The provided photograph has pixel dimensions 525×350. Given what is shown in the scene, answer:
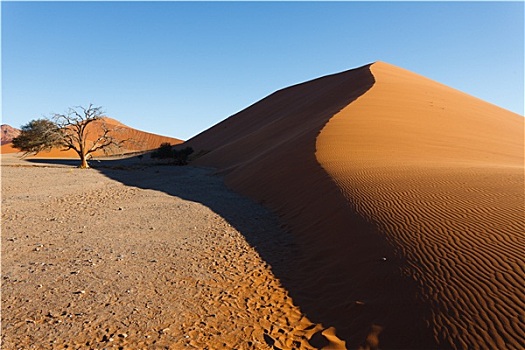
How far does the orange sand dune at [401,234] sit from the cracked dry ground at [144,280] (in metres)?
0.73

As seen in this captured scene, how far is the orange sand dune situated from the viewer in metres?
4.32

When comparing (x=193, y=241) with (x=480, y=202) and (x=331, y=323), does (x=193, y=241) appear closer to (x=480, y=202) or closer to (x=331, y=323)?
(x=331, y=323)

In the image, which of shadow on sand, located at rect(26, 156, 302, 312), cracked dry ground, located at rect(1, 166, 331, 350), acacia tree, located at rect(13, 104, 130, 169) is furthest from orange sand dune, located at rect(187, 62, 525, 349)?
acacia tree, located at rect(13, 104, 130, 169)

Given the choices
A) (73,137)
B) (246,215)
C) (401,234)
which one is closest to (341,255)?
(401,234)

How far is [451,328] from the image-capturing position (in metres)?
4.11

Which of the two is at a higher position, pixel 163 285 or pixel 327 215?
pixel 327 215

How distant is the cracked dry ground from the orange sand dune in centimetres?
73

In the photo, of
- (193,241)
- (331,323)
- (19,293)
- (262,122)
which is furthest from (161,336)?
(262,122)

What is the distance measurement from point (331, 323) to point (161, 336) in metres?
2.26

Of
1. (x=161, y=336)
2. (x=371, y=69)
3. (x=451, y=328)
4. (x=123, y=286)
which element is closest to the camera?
(x=451, y=328)

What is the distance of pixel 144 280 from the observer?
19.5ft

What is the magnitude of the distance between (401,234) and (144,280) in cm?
464

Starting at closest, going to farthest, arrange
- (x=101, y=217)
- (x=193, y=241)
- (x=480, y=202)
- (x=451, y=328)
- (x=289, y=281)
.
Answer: (x=451, y=328)
(x=289, y=281)
(x=480, y=202)
(x=193, y=241)
(x=101, y=217)

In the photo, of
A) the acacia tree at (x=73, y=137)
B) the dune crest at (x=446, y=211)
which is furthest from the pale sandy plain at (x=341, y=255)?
the acacia tree at (x=73, y=137)
